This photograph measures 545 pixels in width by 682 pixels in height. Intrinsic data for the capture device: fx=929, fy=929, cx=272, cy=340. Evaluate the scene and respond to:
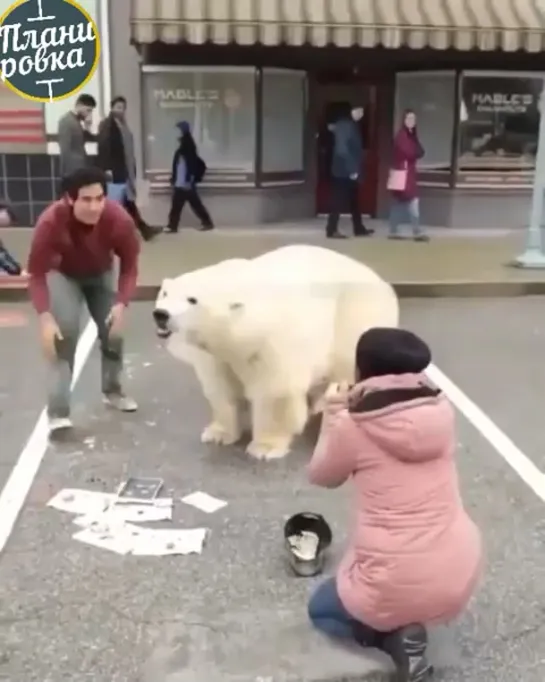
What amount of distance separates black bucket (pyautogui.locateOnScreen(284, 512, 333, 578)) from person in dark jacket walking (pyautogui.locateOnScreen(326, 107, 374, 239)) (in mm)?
9162

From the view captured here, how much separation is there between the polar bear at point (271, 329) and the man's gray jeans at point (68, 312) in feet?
2.55

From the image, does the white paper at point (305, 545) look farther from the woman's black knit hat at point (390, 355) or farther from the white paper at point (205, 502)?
the woman's black knit hat at point (390, 355)

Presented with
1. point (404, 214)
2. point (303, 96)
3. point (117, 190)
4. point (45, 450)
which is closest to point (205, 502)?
point (45, 450)

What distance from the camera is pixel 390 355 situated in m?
2.96

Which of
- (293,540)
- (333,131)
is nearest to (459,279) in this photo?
(333,131)

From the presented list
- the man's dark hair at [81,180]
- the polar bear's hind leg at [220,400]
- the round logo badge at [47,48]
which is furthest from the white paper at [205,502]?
the round logo badge at [47,48]

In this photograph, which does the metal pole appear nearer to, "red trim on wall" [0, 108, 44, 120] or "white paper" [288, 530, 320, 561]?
"red trim on wall" [0, 108, 44, 120]

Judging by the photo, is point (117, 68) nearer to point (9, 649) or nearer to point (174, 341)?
point (174, 341)

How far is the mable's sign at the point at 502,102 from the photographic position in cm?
1386

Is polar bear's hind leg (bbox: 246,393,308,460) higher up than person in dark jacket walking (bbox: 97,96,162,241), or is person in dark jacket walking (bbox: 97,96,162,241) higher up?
person in dark jacket walking (bbox: 97,96,162,241)

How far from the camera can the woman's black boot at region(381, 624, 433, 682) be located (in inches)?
120

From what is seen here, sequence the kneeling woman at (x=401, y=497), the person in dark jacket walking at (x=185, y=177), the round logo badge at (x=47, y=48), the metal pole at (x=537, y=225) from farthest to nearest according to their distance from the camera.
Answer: the round logo badge at (x=47, y=48), the person in dark jacket walking at (x=185, y=177), the metal pole at (x=537, y=225), the kneeling woman at (x=401, y=497)

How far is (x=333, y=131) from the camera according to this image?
1311 cm

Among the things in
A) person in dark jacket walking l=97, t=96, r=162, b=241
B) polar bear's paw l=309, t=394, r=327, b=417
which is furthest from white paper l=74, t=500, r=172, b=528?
person in dark jacket walking l=97, t=96, r=162, b=241
